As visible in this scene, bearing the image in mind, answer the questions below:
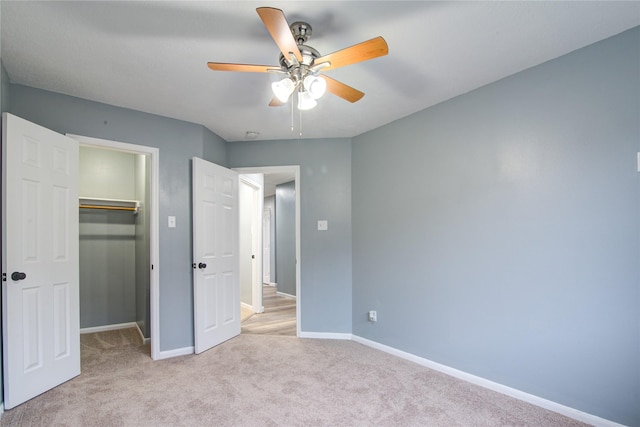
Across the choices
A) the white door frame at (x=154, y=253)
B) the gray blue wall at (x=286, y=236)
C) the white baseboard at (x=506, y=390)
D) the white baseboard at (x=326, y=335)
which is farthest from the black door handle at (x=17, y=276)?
the gray blue wall at (x=286, y=236)

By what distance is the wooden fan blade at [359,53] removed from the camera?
5.15 ft

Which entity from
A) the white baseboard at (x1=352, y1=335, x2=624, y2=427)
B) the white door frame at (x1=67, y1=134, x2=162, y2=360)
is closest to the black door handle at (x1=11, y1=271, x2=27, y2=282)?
the white door frame at (x1=67, y1=134, x2=162, y2=360)

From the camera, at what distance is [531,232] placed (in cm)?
241

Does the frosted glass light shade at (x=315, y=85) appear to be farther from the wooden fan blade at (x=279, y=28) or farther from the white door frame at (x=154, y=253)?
the white door frame at (x=154, y=253)

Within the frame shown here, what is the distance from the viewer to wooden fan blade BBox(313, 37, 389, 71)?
5.15 ft

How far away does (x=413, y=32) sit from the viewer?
1989mm

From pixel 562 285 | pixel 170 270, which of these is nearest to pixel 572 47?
pixel 562 285

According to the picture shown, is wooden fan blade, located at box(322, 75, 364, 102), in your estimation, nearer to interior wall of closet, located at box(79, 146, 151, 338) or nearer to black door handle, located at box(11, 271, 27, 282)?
black door handle, located at box(11, 271, 27, 282)

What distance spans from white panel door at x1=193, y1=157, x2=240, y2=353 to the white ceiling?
0.95 metres

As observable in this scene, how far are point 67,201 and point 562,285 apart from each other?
3.84 meters

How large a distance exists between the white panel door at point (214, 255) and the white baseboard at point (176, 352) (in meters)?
0.09

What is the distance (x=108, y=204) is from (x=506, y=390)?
185 inches

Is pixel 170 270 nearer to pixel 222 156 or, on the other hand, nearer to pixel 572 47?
pixel 222 156

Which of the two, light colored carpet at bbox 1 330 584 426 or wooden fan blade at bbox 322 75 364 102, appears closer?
wooden fan blade at bbox 322 75 364 102
